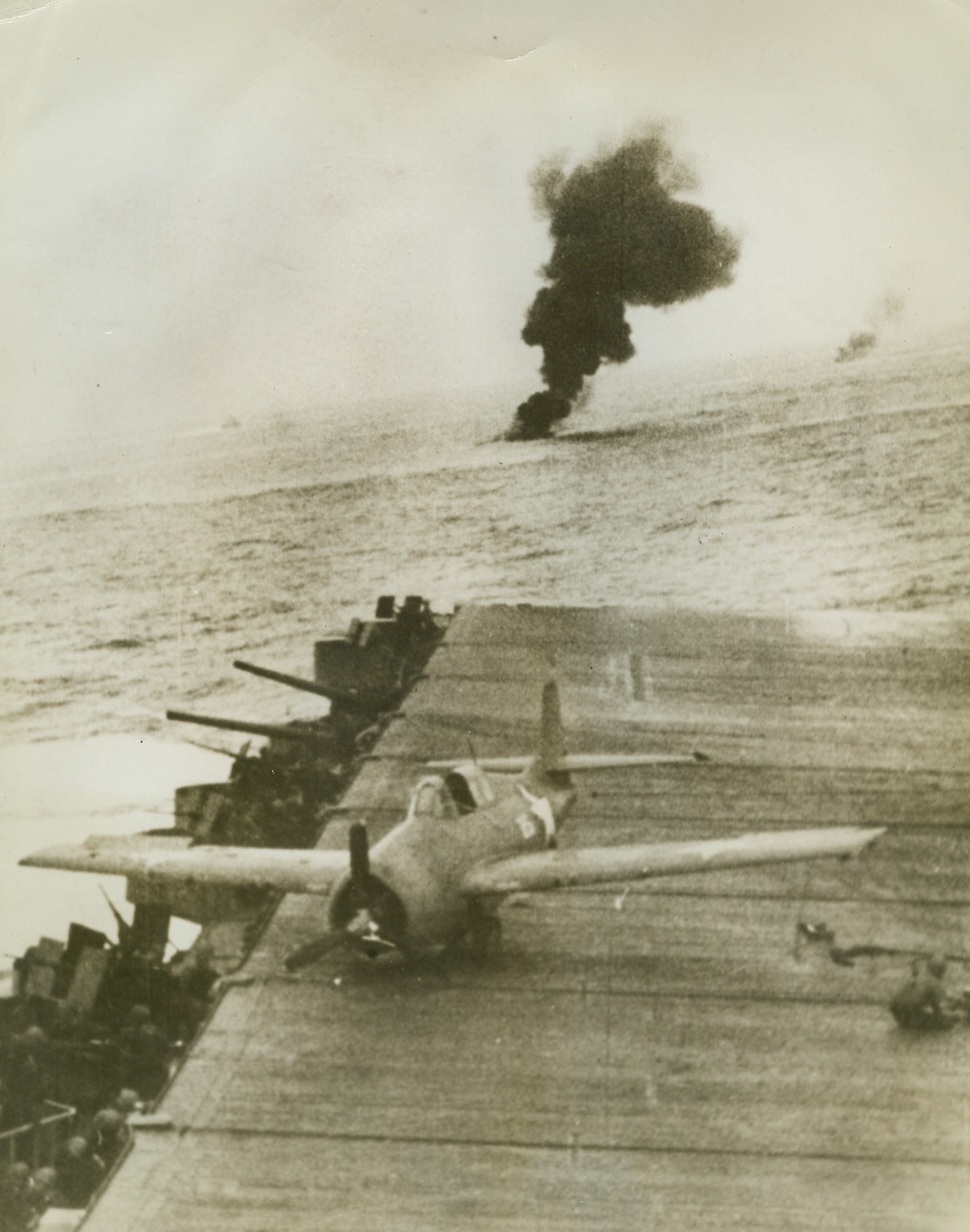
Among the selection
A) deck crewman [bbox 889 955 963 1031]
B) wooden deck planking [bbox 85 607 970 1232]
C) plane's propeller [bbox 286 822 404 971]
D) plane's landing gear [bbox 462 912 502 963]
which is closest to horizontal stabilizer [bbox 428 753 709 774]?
wooden deck planking [bbox 85 607 970 1232]

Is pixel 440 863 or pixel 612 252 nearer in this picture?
pixel 440 863

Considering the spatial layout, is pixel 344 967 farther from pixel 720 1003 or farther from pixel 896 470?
pixel 896 470

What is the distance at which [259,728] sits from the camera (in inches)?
325

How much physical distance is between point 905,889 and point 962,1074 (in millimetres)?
1112

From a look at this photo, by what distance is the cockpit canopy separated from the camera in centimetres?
649

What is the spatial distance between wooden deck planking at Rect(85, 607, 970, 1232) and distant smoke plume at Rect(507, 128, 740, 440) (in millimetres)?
1516

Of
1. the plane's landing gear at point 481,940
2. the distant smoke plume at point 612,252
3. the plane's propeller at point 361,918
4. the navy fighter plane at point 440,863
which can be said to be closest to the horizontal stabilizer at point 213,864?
the navy fighter plane at point 440,863

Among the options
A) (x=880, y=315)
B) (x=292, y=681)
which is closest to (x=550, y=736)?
(x=292, y=681)

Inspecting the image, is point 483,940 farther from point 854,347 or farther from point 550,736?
point 854,347

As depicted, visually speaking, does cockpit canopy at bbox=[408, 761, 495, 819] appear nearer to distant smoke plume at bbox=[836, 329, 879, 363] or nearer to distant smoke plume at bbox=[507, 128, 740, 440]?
distant smoke plume at bbox=[507, 128, 740, 440]

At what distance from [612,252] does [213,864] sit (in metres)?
3.91

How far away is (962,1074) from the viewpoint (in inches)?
221

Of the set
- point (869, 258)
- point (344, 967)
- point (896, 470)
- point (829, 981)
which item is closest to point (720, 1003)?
point (829, 981)

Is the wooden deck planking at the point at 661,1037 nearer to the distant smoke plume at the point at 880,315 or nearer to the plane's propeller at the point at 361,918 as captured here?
the plane's propeller at the point at 361,918
